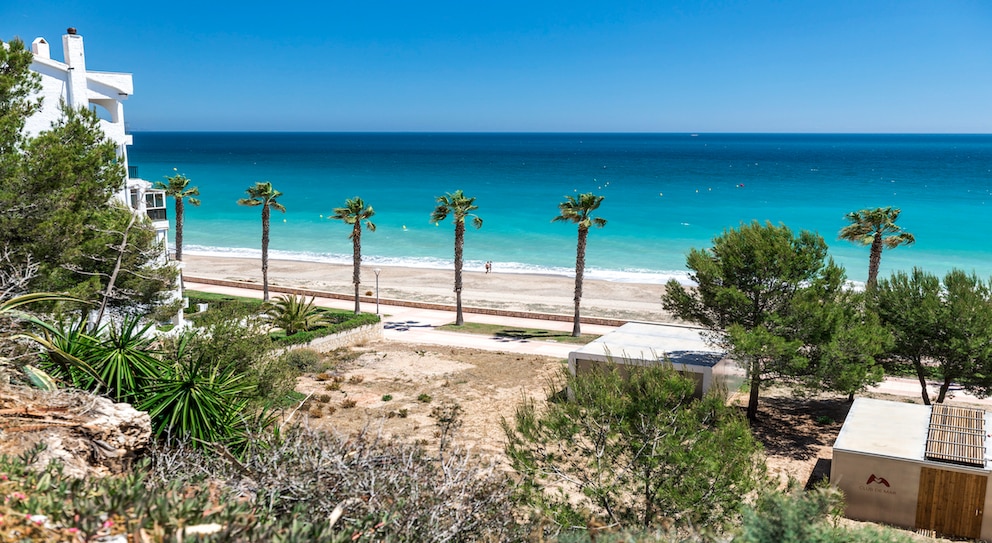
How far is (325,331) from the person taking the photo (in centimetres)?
3288

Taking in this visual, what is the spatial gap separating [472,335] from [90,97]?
19767 millimetres

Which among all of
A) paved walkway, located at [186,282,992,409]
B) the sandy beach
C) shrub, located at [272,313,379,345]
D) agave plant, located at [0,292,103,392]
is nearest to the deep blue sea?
the sandy beach

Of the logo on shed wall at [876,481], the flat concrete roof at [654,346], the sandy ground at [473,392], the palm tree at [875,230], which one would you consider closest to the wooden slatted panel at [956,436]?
the logo on shed wall at [876,481]

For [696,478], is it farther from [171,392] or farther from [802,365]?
[802,365]

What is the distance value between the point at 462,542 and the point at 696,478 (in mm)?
5130

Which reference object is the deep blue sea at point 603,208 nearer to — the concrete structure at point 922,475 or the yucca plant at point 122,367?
the concrete structure at point 922,475

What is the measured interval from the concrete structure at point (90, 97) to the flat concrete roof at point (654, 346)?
→ 15.6m

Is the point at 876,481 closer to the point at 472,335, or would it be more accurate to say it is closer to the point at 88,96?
the point at 472,335

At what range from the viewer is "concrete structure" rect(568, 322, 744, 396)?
83.1ft

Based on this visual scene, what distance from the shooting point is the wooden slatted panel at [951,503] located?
16.6 metres

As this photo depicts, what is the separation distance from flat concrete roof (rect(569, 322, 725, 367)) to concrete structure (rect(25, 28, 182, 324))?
15.6 meters


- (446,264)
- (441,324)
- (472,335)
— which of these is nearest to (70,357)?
(472,335)

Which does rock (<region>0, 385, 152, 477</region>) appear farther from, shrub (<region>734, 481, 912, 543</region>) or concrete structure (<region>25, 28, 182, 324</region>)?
concrete structure (<region>25, 28, 182, 324</region>)

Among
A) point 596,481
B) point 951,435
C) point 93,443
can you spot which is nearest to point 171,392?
point 93,443
